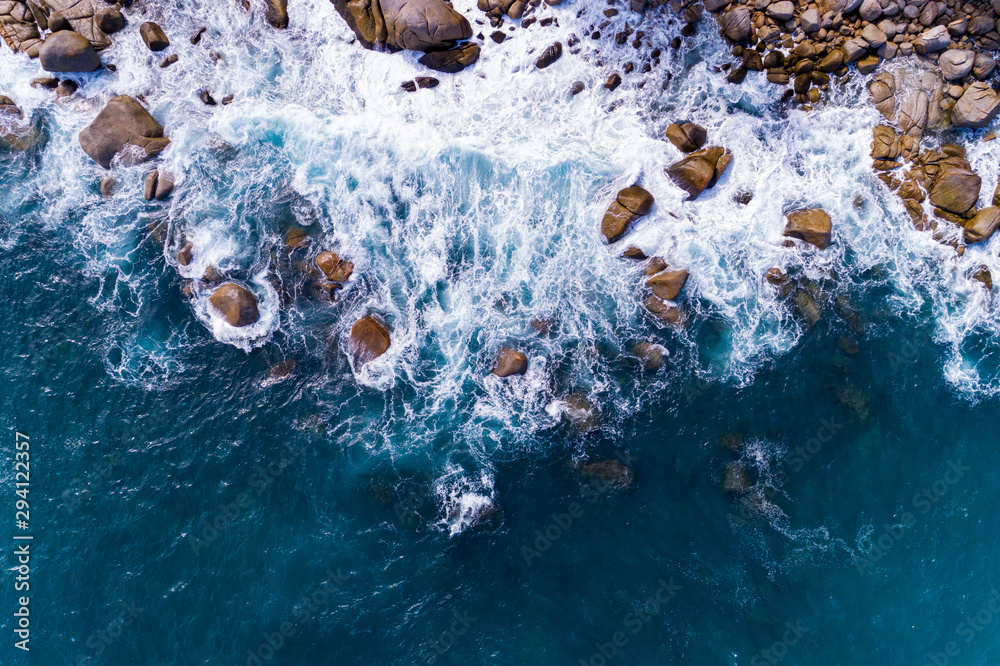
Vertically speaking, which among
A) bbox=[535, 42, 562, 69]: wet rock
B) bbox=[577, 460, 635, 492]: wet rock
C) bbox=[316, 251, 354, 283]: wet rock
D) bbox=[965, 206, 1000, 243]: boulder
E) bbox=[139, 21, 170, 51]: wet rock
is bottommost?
bbox=[577, 460, 635, 492]: wet rock

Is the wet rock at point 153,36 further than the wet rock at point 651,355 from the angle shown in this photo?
No

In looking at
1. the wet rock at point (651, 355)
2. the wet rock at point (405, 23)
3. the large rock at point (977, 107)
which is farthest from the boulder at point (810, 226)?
the wet rock at point (405, 23)

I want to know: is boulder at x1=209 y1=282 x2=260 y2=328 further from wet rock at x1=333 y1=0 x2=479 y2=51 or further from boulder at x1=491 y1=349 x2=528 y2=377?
wet rock at x1=333 y1=0 x2=479 y2=51

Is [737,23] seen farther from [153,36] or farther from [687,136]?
[153,36]

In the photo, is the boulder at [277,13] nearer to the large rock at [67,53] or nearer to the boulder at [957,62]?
the large rock at [67,53]

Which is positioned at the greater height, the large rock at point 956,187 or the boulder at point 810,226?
the large rock at point 956,187

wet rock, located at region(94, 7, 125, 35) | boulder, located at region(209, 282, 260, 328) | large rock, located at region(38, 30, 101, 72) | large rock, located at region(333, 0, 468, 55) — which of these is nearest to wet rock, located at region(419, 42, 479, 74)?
large rock, located at region(333, 0, 468, 55)
